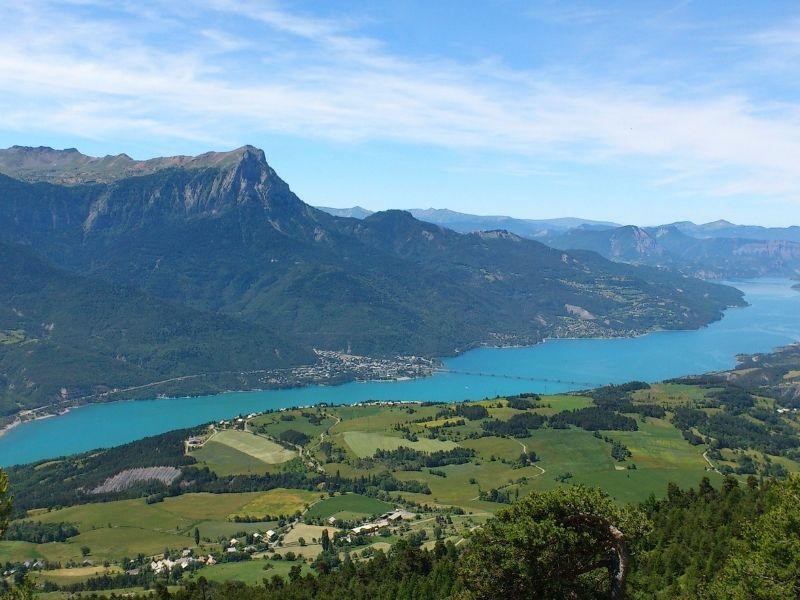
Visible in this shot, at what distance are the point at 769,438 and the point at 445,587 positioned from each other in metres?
93.3

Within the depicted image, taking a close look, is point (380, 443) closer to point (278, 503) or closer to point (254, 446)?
point (254, 446)

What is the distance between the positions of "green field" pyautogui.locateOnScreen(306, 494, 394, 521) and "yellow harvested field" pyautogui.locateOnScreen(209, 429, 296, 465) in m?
24.2

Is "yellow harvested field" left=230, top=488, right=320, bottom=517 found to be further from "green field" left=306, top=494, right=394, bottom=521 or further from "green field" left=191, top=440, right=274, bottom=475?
"green field" left=191, top=440, right=274, bottom=475

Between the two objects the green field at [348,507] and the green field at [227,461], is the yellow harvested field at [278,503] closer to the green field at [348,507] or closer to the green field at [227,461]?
the green field at [348,507]

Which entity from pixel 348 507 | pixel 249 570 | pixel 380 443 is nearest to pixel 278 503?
pixel 348 507

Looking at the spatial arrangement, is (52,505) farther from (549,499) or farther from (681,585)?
(549,499)

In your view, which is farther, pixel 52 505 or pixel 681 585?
pixel 52 505

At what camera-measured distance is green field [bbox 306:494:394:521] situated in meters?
96.3

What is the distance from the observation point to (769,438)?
4899 inches

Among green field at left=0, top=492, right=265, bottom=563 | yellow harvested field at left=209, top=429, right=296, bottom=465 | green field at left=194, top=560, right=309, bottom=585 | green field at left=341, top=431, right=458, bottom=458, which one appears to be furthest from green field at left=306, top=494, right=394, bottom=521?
yellow harvested field at left=209, top=429, right=296, bottom=465

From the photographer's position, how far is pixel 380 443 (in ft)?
433

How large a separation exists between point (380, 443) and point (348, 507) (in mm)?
32756

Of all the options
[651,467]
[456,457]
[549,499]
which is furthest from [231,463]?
[549,499]

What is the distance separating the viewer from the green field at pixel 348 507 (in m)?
96.3
